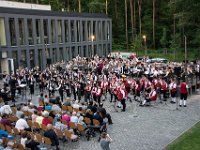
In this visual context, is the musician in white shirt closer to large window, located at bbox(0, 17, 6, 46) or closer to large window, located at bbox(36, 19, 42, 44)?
large window, located at bbox(0, 17, 6, 46)

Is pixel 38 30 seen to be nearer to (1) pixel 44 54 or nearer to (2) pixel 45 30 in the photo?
(2) pixel 45 30

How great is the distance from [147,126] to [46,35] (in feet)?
90.8

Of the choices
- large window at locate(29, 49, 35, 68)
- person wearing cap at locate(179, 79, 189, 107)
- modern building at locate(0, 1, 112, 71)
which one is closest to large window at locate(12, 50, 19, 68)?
modern building at locate(0, 1, 112, 71)

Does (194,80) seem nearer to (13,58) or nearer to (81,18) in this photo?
(13,58)

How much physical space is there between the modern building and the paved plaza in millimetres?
18449

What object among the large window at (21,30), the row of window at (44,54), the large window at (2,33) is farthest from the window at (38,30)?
the large window at (2,33)

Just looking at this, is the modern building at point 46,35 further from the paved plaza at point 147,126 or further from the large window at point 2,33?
the paved plaza at point 147,126

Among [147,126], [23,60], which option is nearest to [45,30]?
[23,60]

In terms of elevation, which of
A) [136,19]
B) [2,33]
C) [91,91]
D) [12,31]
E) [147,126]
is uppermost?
[136,19]

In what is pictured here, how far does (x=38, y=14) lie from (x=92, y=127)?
90.4ft

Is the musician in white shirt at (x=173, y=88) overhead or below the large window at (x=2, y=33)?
below

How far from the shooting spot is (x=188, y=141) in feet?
46.5

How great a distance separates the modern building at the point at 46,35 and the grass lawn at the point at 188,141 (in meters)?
24.8

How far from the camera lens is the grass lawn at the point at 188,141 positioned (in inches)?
530
